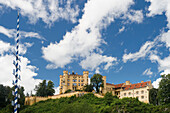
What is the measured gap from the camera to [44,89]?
81.3 m

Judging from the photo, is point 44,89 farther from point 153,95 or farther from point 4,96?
point 153,95

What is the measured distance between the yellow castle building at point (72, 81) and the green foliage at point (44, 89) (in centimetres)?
602

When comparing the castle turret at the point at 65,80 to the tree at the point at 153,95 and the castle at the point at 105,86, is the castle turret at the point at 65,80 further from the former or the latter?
the tree at the point at 153,95

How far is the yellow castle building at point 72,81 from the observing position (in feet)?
285

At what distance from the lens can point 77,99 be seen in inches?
2409

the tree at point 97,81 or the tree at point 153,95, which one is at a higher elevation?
the tree at point 97,81

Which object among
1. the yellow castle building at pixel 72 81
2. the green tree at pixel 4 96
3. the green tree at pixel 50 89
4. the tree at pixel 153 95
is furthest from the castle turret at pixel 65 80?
the tree at pixel 153 95

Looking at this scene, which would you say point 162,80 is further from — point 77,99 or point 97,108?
point 77,99

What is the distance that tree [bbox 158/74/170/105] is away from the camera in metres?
49.6

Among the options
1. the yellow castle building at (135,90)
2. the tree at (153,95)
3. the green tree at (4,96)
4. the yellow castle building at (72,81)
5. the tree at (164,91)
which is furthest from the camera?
the yellow castle building at (72,81)

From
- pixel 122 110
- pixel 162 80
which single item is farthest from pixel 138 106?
pixel 162 80

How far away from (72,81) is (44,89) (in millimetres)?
14602

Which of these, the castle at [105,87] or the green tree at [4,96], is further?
the green tree at [4,96]

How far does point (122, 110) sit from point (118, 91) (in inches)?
1463
